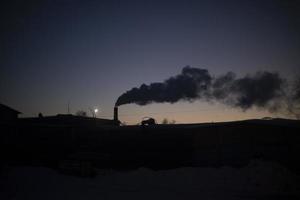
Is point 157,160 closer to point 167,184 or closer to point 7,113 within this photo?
point 167,184

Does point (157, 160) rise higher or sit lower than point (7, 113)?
lower

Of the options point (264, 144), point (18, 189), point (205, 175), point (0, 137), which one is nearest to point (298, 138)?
point (264, 144)

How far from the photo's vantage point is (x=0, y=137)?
27.9m

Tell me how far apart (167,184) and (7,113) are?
78.8 ft

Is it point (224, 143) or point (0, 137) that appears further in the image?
point (0, 137)

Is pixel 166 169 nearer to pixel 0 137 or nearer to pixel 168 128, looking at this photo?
pixel 168 128

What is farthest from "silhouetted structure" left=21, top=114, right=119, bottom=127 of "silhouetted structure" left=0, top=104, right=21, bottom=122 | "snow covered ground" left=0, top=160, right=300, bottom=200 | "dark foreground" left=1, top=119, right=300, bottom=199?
"snow covered ground" left=0, top=160, right=300, bottom=200

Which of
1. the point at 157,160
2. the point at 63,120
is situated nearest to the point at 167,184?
the point at 157,160

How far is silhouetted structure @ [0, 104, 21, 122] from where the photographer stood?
31725mm

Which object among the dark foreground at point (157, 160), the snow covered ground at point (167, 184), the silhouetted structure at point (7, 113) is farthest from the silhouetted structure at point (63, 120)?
the snow covered ground at point (167, 184)

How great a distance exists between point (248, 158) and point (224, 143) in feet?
6.22

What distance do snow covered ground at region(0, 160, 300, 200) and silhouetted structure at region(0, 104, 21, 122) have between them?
13.3m

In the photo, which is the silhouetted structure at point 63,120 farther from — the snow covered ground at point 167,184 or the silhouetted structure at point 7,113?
the snow covered ground at point 167,184

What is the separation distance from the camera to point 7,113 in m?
32.6
